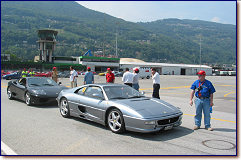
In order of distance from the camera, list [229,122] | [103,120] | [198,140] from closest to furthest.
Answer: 1. [198,140]
2. [103,120]
3. [229,122]

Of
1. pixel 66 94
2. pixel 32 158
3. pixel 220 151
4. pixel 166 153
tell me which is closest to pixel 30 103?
pixel 66 94

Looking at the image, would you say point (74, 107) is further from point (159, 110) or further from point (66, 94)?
point (159, 110)

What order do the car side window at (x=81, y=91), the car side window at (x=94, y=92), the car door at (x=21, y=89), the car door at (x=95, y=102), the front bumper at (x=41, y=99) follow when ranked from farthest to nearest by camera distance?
the car door at (x=21, y=89) < the front bumper at (x=41, y=99) < the car side window at (x=81, y=91) < the car side window at (x=94, y=92) < the car door at (x=95, y=102)

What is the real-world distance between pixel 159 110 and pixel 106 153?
196cm

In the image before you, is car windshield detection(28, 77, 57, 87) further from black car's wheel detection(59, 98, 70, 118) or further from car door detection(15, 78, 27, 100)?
black car's wheel detection(59, 98, 70, 118)

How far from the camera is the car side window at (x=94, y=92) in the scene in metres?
6.97

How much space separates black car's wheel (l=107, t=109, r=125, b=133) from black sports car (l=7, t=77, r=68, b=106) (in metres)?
4.73

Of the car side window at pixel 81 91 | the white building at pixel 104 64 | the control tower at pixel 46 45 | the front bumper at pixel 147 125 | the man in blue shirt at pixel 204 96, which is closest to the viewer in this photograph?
the front bumper at pixel 147 125

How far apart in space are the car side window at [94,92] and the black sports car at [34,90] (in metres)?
3.37

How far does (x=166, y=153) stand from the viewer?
15.4 ft

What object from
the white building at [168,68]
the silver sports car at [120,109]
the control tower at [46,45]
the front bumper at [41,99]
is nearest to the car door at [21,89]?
the front bumper at [41,99]

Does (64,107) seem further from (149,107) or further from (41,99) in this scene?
(149,107)

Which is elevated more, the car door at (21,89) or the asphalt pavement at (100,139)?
the car door at (21,89)

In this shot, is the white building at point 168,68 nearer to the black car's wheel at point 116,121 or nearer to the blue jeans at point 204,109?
the blue jeans at point 204,109
